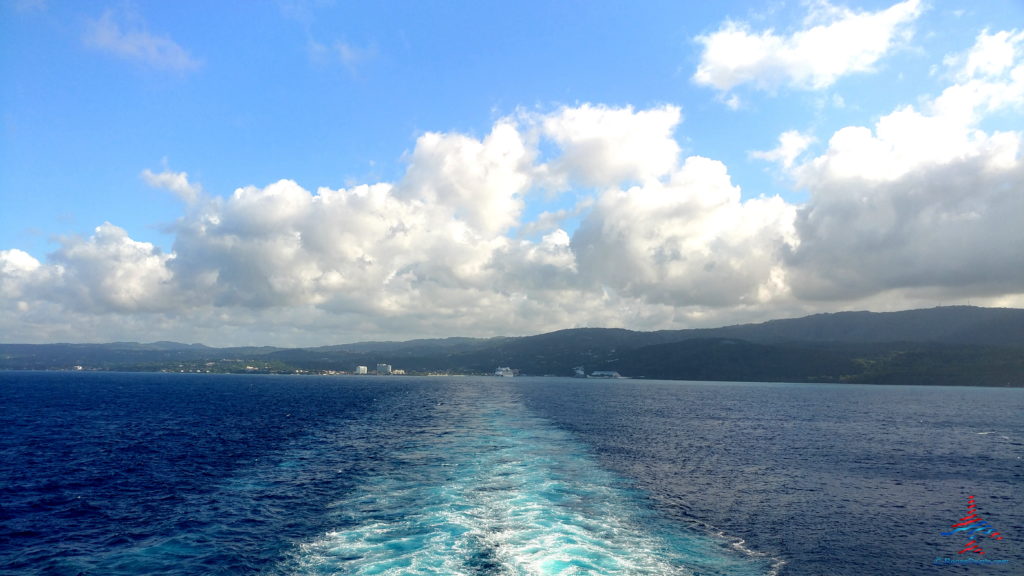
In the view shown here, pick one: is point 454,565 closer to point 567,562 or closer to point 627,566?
point 567,562

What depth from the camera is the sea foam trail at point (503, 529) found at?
3366cm

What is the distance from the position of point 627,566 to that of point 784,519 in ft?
65.8

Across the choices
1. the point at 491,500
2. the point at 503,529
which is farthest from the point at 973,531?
the point at 491,500

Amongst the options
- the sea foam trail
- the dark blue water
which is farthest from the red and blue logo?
the sea foam trail

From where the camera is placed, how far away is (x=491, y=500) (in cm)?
4719

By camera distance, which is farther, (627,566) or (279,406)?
(279,406)

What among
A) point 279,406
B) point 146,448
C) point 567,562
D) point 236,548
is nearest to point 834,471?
point 567,562

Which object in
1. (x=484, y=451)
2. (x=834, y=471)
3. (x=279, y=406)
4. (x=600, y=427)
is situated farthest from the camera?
(x=279, y=406)

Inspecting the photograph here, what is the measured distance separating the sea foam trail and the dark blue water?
0.22 meters

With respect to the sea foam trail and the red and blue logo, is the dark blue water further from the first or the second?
the red and blue logo

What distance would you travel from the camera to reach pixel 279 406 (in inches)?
5940

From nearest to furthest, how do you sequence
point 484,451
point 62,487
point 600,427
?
point 62,487
point 484,451
point 600,427

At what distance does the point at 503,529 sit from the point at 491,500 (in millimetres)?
7756

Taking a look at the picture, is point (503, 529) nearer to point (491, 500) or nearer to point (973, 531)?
point (491, 500)
